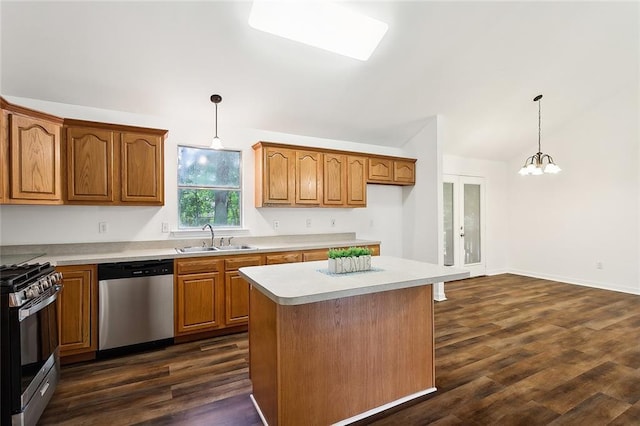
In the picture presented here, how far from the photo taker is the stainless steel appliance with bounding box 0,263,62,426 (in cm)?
182

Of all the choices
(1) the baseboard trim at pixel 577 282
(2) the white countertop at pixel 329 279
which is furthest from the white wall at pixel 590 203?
(2) the white countertop at pixel 329 279

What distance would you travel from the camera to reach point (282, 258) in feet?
12.4

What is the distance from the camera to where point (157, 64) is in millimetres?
2986

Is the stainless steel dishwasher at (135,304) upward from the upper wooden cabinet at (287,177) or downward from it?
downward

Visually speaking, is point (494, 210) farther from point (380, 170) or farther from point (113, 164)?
point (113, 164)

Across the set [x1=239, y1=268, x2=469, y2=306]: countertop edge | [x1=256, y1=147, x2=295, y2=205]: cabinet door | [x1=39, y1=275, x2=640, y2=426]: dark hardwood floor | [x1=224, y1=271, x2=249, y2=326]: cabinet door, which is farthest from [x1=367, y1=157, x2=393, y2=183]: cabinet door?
[x1=239, y1=268, x2=469, y2=306]: countertop edge

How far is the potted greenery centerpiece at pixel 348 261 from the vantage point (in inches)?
85.8

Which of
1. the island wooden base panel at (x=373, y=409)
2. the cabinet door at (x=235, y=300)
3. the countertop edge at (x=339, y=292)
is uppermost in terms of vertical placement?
the countertop edge at (x=339, y=292)

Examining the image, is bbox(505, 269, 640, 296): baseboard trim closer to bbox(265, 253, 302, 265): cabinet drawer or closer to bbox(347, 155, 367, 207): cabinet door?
bbox(347, 155, 367, 207): cabinet door

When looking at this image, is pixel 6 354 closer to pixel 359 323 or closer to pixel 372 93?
pixel 359 323

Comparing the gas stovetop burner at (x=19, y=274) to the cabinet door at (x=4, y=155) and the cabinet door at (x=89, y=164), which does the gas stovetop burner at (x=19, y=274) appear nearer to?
the cabinet door at (x=4, y=155)

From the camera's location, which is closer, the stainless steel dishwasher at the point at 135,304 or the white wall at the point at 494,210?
the stainless steel dishwasher at the point at 135,304

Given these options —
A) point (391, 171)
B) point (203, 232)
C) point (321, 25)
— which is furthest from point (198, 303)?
point (391, 171)

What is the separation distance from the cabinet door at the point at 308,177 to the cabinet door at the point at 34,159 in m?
2.47
